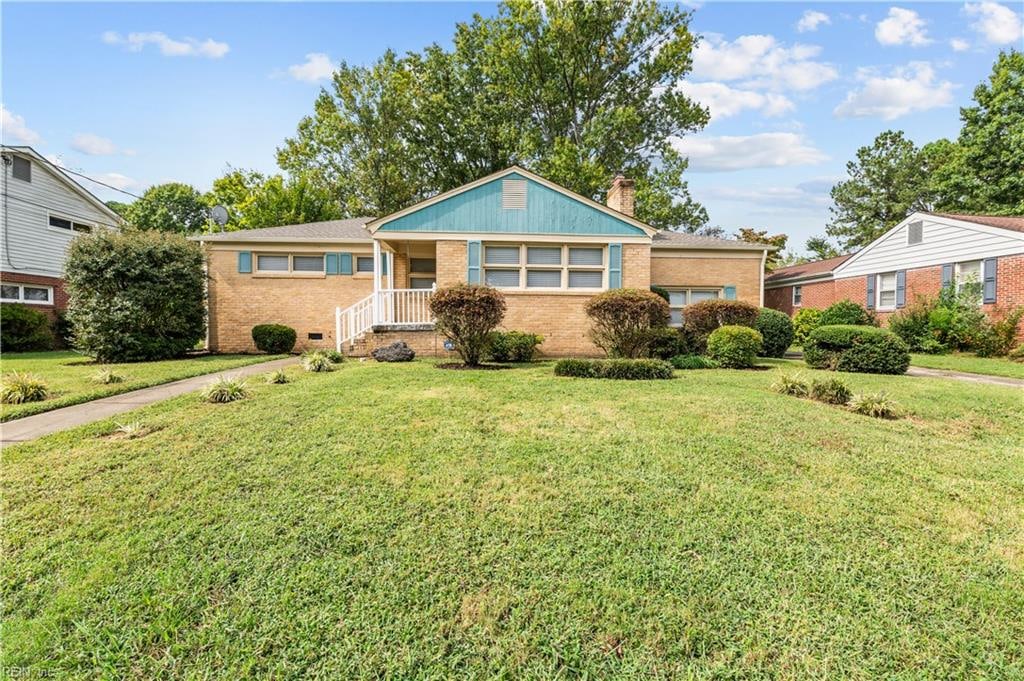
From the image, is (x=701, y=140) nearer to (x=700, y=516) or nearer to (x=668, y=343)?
(x=668, y=343)

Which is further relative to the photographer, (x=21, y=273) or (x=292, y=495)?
(x=21, y=273)

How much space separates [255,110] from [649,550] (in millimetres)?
13448

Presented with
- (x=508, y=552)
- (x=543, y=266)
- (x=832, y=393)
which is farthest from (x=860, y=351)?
(x=508, y=552)

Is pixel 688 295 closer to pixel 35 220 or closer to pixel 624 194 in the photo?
pixel 624 194

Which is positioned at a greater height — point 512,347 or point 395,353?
point 512,347

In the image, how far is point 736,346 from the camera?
33.4 ft

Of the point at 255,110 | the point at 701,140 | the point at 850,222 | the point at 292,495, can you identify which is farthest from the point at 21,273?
the point at 850,222

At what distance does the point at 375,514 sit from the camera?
130 inches

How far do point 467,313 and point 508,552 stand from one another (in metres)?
6.48

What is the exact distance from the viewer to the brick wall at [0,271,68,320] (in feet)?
54.6

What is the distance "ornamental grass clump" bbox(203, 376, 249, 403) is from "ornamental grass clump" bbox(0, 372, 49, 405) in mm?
2410

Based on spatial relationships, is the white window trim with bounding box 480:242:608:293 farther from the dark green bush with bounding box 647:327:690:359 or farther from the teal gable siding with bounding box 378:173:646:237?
the dark green bush with bounding box 647:327:690:359

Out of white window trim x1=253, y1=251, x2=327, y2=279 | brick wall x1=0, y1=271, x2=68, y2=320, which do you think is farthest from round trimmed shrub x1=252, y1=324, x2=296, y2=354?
brick wall x1=0, y1=271, x2=68, y2=320

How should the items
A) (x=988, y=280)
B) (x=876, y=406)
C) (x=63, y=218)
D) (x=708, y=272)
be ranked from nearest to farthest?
(x=876, y=406), (x=988, y=280), (x=708, y=272), (x=63, y=218)
